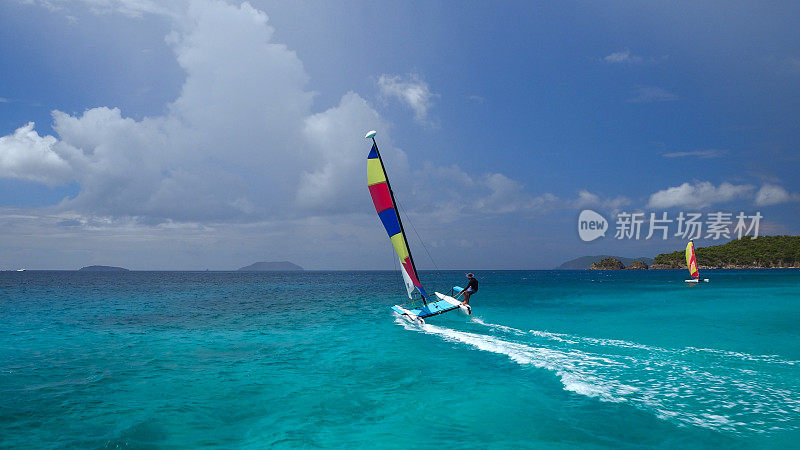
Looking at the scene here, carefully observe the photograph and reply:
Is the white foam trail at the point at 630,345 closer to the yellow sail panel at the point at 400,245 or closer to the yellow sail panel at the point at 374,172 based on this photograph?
the yellow sail panel at the point at 400,245

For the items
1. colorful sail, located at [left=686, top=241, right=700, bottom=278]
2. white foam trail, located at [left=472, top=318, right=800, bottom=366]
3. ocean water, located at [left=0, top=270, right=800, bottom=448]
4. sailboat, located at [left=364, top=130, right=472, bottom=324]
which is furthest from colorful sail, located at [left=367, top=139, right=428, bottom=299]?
colorful sail, located at [left=686, top=241, right=700, bottom=278]

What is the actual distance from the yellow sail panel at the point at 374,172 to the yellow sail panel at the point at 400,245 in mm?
3832

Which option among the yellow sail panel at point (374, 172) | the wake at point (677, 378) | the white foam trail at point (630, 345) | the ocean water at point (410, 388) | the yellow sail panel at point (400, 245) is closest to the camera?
the ocean water at point (410, 388)

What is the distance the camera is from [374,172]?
2605 cm

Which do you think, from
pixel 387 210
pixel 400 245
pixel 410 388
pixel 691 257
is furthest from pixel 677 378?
pixel 691 257

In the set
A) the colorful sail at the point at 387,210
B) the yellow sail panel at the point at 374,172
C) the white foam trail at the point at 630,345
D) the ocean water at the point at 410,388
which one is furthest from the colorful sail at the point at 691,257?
the yellow sail panel at the point at 374,172

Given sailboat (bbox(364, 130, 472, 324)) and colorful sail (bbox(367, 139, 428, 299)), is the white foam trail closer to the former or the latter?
sailboat (bbox(364, 130, 472, 324))

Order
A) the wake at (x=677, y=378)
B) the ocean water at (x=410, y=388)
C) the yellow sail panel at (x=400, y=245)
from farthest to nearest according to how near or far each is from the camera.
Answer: the yellow sail panel at (x=400, y=245) → the wake at (x=677, y=378) → the ocean water at (x=410, y=388)

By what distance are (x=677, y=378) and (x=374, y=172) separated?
18083 mm

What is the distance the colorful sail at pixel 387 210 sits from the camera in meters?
25.9

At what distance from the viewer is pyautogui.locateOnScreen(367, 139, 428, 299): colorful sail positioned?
25.9m

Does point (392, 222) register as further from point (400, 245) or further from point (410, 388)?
point (410, 388)

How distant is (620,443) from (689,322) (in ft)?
82.0

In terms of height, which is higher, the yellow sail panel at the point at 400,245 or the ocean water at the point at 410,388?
the yellow sail panel at the point at 400,245
